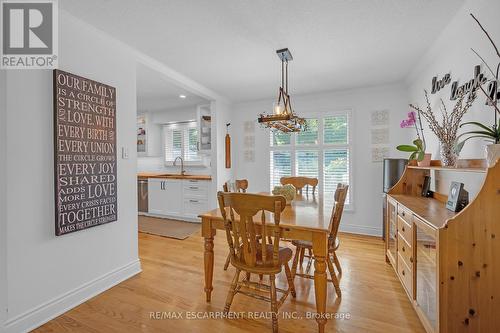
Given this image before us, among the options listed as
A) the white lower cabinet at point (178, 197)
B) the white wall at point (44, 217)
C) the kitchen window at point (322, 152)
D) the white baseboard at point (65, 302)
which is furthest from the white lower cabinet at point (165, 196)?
the white wall at point (44, 217)

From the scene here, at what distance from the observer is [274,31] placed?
85.1 inches

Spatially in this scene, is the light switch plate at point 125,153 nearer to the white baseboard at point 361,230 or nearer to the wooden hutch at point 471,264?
the wooden hutch at point 471,264

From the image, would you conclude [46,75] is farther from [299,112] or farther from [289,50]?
[299,112]

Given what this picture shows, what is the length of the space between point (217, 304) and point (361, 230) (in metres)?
2.88

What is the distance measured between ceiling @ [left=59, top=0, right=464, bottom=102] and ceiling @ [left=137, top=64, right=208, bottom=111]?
370mm

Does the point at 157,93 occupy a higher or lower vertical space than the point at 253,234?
higher

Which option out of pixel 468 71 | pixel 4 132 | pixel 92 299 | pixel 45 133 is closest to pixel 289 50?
pixel 468 71

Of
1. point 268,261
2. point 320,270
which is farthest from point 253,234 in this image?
point 320,270

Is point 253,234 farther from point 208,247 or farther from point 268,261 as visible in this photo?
point 208,247

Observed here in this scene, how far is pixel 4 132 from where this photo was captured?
1.56 meters

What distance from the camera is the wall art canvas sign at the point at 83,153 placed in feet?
5.98

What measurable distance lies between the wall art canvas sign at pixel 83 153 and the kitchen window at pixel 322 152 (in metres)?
2.92

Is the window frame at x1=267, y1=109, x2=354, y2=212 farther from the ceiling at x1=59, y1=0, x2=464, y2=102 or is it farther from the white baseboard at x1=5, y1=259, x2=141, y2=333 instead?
the white baseboard at x1=5, y1=259, x2=141, y2=333

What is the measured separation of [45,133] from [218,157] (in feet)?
8.84
